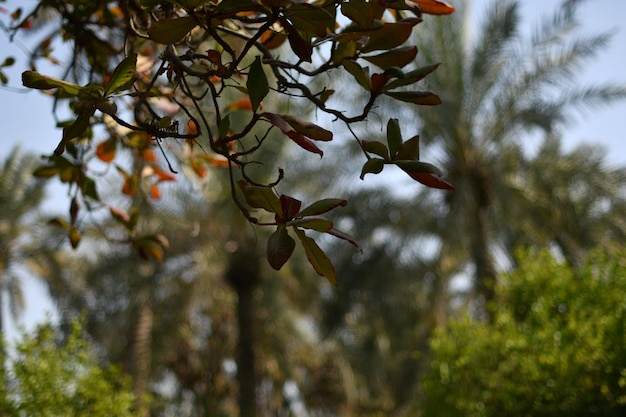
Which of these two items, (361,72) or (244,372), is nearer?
(361,72)

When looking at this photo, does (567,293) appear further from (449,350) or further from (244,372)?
(244,372)

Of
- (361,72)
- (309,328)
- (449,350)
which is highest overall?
(361,72)

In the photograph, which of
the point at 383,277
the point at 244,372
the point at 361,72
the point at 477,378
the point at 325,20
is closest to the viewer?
the point at 325,20

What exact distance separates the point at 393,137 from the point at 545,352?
292 cm

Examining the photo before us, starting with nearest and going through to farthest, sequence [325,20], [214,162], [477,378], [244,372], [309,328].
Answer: [325,20], [214,162], [477,378], [244,372], [309,328]

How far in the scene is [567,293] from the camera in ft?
15.5

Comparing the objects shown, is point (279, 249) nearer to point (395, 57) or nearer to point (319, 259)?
point (319, 259)

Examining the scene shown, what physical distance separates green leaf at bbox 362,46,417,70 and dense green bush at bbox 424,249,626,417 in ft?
7.55

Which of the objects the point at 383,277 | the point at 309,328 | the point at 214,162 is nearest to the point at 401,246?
the point at 383,277

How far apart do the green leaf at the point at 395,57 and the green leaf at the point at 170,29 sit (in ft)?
1.30

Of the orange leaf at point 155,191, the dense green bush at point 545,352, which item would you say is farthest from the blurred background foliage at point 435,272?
the orange leaf at point 155,191

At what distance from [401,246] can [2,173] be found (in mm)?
9189

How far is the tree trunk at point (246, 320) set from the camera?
11.4 metres

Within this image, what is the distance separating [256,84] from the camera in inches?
61.8
